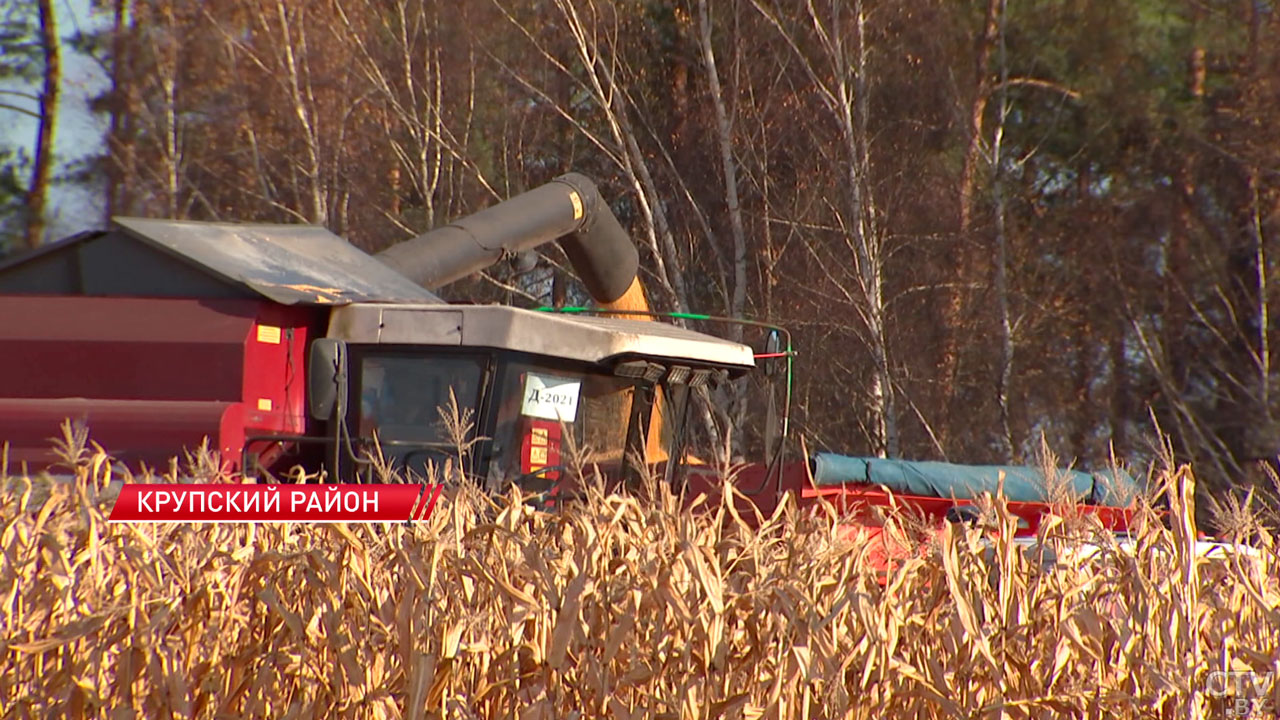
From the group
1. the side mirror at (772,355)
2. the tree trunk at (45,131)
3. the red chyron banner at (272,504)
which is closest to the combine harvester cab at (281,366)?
the side mirror at (772,355)

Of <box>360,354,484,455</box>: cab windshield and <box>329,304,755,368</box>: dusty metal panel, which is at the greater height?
<box>329,304,755,368</box>: dusty metal panel

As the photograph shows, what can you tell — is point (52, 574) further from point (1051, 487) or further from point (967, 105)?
point (967, 105)

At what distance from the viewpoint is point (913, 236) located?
17734 millimetres

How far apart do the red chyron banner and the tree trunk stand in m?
25.0

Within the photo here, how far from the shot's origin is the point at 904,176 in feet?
62.0

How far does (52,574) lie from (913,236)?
15.3 m

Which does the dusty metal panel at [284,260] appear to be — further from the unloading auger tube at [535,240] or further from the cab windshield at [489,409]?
the unloading auger tube at [535,240]

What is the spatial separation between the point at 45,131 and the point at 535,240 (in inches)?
764

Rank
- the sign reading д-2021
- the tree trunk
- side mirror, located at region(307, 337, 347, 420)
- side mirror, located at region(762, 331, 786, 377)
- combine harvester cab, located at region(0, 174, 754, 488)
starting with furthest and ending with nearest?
the tree trunk → side mirror, located at region(762, 331, 786, 377) → the sign reading д-2021 → combine harvester cab, located at region(0, 174, 754, 488) → side mirror, located at region(307, 337, 347, 420)

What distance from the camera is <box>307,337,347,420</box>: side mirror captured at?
618cm

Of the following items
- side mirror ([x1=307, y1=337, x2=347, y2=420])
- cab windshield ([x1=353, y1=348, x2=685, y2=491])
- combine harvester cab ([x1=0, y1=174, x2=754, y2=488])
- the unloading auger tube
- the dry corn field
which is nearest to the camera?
the dry corn field

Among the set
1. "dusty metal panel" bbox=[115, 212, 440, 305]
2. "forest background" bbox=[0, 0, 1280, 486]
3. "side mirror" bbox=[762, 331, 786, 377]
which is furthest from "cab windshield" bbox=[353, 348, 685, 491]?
"forest background" bbox=[0, 0, 1280, 486]

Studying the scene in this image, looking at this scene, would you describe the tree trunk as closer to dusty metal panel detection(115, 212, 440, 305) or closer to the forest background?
the forest background

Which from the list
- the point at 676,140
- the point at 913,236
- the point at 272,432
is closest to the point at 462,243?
the point at 272,432
